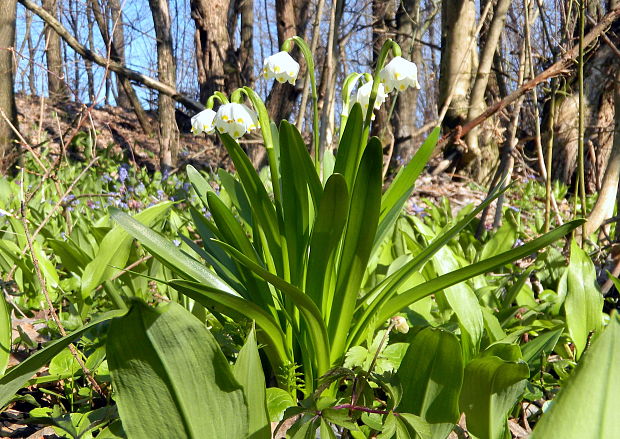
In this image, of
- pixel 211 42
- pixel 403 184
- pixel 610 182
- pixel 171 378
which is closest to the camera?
pixel 171 378

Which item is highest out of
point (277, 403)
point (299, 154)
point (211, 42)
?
point (211, 42)

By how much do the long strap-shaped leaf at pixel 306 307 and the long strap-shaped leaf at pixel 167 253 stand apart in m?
0.19

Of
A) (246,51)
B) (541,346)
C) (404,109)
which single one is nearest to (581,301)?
(541,346)

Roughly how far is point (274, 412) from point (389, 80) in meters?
0.89

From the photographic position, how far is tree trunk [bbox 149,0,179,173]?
19.4 ft

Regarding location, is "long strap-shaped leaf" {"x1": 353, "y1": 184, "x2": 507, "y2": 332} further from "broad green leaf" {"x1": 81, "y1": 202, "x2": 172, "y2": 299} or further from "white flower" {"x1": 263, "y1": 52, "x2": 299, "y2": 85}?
"broad green leaf" {"x1": 81, "y1": 202, "x2": 172, "y2": 299}

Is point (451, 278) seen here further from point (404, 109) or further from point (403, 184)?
point (404, 109)

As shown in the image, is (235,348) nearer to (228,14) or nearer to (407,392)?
(407,392)

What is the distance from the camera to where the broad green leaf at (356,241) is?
111 centimetres

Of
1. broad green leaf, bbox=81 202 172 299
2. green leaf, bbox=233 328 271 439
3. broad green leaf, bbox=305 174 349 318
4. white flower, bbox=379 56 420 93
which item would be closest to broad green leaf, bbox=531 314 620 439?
green leaf, bbox=233 328 271 439

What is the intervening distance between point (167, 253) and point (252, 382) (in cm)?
51

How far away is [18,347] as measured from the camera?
1661 millimetres

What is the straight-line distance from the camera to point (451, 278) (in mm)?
1195

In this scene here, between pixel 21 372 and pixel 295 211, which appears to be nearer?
pixel 21 372
